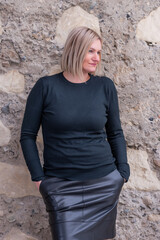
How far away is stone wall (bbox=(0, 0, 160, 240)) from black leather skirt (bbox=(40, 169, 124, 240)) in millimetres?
349

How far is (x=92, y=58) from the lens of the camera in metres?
1.65

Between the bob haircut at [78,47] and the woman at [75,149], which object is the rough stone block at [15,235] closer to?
the woman at [75,149]

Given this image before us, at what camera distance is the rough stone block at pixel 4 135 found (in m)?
1.82

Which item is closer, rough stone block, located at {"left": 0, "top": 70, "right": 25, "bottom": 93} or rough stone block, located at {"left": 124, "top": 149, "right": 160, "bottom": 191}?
rough stone block, located at {"left": 0, "top": 70, "right": 25, "bottom": 93}

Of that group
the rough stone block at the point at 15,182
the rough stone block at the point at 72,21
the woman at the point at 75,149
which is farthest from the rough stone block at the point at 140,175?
A: the rough stone block at the point at 72,21

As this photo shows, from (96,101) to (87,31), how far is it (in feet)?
1.22

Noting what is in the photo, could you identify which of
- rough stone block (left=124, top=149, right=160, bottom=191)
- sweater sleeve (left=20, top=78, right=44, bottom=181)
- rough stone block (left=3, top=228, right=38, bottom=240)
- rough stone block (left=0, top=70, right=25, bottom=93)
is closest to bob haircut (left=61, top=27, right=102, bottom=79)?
sweater sleeve (left=20, top=78, right=44, bottom=181)

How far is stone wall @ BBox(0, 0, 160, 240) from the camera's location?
1.82 metres

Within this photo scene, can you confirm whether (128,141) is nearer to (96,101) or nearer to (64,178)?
(96,101)

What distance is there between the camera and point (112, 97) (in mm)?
1736

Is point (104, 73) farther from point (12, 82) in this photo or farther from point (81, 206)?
point (81, 206)

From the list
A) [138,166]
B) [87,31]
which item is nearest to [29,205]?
[138,166]

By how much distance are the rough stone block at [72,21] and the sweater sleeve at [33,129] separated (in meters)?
0.40

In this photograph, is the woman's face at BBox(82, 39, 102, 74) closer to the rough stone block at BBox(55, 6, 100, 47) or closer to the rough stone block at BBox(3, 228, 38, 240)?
the rough stone block at BBox(55, 6, 100, 47)
